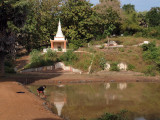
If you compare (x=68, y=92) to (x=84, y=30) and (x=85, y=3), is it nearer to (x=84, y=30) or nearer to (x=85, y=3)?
(x=84, y=30)

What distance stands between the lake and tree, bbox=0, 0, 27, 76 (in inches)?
241

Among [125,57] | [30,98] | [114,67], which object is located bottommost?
[30,98]

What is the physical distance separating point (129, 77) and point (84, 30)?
1788cm

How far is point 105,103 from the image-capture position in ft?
41.8

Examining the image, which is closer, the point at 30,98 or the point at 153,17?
the point at 30,98

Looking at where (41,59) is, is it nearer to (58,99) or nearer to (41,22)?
(41,22)

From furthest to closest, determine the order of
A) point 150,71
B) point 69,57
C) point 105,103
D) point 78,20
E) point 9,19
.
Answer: point 78,20 → point 69,57 → point 150,71 → point 9,19 → point 105,103

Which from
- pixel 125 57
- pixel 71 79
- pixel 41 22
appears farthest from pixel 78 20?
pixel 71 79

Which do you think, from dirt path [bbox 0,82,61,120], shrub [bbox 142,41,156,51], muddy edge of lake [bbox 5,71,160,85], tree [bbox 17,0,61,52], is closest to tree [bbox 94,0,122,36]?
tree [bbox 17,0,61,52]

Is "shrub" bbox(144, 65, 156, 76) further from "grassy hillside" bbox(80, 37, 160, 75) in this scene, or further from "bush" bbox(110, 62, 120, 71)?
"bush" bbox(110, 62, 120, 71)

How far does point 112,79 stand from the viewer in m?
21.3

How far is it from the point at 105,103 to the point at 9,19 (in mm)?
10988

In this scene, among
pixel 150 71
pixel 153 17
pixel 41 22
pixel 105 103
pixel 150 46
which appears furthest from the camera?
pixel 153 17

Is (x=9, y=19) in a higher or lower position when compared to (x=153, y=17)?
lower
